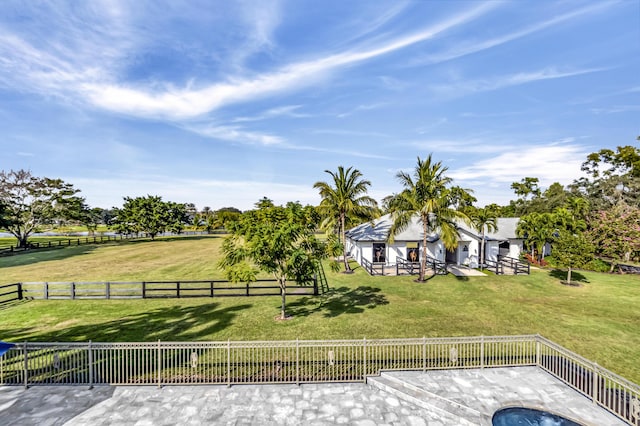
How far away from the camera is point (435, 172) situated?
2645 centimetres

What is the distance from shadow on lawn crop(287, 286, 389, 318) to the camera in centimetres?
1855

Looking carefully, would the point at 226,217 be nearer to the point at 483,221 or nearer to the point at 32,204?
the point at 32,204

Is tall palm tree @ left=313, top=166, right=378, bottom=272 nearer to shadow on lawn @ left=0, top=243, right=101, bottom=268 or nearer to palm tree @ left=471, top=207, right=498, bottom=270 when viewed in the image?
palm tree @ left=471, top=207, right=498, bottom=270

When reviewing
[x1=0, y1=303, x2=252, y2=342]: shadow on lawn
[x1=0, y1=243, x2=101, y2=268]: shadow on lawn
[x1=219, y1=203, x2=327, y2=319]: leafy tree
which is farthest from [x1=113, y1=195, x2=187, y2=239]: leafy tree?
[x1=219, y1=203, x2=327, y2=319]: leafy tree

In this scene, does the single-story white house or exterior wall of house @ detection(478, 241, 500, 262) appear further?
exterior wall of house @ detection(478, 241, 500, 262)

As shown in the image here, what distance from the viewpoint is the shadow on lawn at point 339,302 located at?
18.5 metres

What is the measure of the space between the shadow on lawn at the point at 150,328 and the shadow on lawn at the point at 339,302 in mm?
4228

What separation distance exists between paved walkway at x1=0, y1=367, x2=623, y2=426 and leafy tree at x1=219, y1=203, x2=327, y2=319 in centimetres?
606

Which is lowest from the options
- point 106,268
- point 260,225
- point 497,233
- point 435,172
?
point 106,268

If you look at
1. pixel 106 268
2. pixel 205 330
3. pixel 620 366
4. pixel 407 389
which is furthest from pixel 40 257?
pixel 620 366

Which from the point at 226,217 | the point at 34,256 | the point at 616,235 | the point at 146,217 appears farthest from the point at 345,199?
the point at 226,217

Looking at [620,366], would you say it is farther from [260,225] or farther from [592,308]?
[260,225]

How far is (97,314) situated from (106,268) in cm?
1878

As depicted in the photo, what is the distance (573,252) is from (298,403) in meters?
27.5
